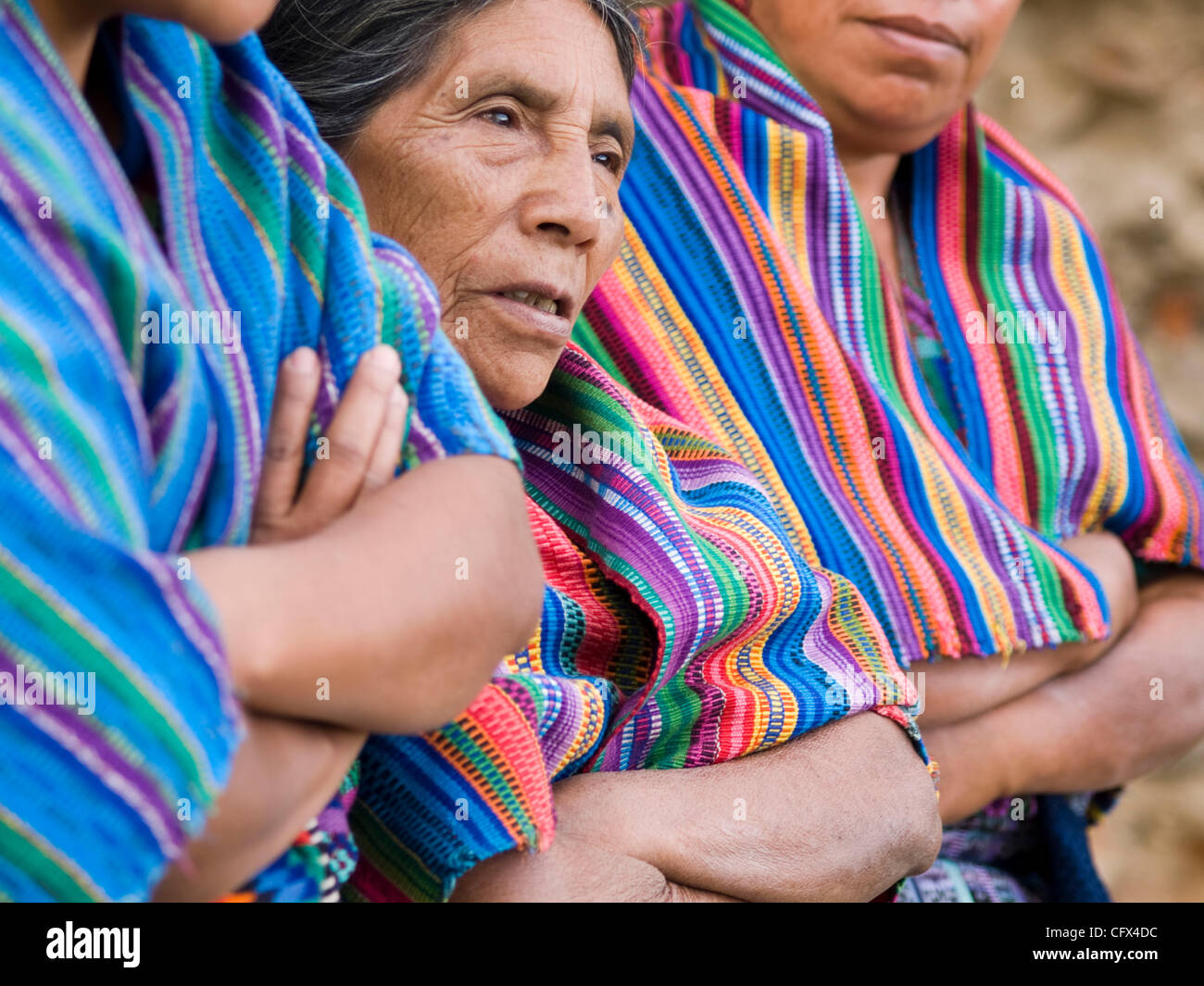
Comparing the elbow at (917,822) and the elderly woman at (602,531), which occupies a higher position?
the elderly woman at (602,531)

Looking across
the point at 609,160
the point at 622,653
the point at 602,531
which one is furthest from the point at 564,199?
the point at 622,653

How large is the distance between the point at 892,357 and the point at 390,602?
1190 millimetres

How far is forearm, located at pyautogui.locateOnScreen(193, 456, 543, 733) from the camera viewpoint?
75 cm

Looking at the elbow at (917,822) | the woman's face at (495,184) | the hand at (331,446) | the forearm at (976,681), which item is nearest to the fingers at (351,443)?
the hand at (331,446)

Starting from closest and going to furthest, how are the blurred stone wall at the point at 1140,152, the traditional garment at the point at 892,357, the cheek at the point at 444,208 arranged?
the cheek at the point at 444,208
the traditional garment at the point at 892,357
the blurred stone wall at the point at 1140,152

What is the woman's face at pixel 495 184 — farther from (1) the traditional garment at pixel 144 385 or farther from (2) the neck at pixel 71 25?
(2) the neck at pixel 71 25

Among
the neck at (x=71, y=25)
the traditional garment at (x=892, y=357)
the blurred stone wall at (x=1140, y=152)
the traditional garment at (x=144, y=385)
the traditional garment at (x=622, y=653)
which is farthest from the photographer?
the blurred stone wall at (x=1140, y=152)

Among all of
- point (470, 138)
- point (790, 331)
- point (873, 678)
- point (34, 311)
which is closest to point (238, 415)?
point (34, 311)

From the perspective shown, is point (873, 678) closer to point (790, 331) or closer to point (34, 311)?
point (790, 331)

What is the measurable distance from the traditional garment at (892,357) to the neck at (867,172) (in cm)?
6

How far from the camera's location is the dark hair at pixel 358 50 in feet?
4.20

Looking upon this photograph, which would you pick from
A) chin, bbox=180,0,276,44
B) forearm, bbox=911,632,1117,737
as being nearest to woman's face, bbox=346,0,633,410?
chin, bbox=180,0,276,44

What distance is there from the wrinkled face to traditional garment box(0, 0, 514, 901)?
1.07 metres

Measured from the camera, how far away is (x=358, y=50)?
129 cm
